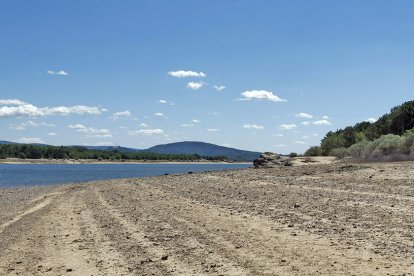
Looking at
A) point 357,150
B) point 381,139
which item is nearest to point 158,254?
point 381,139

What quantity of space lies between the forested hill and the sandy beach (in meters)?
15.5

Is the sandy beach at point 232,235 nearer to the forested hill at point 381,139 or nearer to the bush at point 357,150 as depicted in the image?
the forested hill at point 381,139

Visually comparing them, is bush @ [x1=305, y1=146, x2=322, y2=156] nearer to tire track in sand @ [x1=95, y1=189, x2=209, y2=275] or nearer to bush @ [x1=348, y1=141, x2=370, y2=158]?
bush @ [x1=348, y1=141, x2=370, y2=158]

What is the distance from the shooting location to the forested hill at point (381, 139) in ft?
119

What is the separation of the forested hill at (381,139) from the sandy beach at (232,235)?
15.5m

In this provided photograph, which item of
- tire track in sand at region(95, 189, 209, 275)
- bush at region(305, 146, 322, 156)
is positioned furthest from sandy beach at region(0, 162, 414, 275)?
bush at region(305, 146, 322, 156)

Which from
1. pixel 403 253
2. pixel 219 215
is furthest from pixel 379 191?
pixel 403 253

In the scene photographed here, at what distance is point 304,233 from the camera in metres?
11.7

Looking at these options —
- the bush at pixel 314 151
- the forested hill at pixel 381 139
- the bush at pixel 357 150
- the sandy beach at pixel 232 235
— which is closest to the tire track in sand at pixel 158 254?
the sandy beach at pixel 232 235

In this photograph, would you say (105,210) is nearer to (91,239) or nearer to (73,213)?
(73,213)

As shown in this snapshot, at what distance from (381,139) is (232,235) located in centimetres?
3022

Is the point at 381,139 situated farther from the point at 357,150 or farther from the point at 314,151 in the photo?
the point at 314,151

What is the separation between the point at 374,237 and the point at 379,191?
829cm

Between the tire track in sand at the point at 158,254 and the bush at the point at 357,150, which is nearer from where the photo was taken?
the tire track in sand at the point at 158,254
